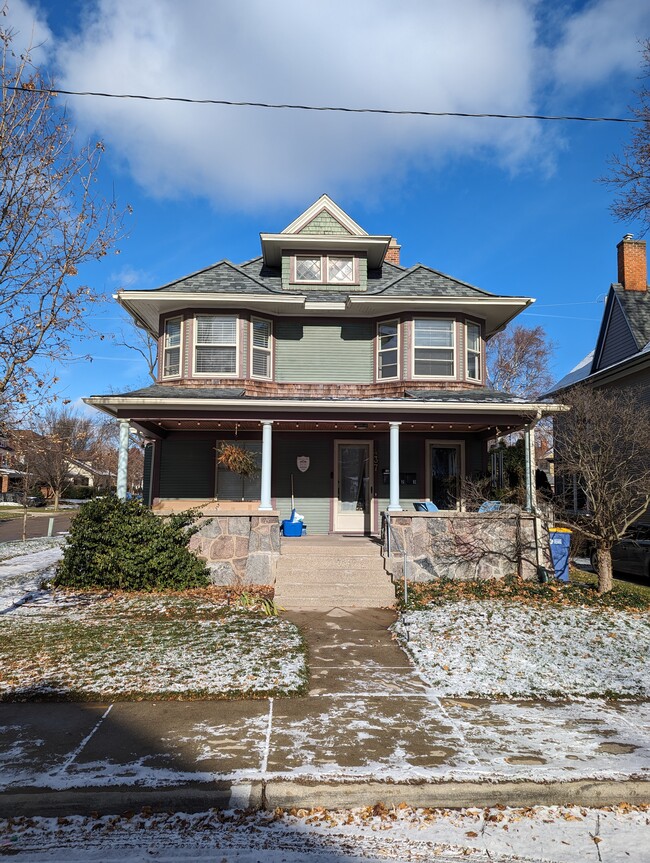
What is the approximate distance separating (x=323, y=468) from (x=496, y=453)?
5894 millimetres

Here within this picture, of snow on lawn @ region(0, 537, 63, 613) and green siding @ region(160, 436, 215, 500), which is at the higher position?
green siding @ region(160, 436, 215, 500)

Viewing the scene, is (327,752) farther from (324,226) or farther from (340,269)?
(324,226)

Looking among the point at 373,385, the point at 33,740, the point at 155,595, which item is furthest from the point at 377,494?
the point at 33,740

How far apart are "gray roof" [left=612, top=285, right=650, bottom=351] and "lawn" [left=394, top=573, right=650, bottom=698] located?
10423 millimetres

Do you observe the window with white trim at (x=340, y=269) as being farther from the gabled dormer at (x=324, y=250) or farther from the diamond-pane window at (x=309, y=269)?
the diamond-pane window at (x=309, y=269)

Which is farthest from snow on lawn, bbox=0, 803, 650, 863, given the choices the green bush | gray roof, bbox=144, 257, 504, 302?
gray roof, bbox=144, 257, 504, 302

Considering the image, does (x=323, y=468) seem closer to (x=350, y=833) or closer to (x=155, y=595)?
(x=155, y=595)

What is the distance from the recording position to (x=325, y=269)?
50.3 ft

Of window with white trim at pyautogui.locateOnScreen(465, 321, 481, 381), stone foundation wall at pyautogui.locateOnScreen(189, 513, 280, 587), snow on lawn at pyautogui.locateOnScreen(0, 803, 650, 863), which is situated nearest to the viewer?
snow on lawn at pyautogui.locateOnScreen(0, 803, 650, 863)

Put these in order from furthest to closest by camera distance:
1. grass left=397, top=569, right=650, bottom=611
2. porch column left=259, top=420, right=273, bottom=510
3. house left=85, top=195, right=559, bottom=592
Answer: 1. house left=85, top=195, right=559, bottom=592
2. porch column left=259, top=420, right=273, bottom=510
3. grass left=397, top=569, right=650, bottom=611

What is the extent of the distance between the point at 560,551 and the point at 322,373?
22.4 ft

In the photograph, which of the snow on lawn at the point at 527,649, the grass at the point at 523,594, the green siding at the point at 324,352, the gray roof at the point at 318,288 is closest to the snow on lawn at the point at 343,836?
the snow on lawn at the point at 527,649

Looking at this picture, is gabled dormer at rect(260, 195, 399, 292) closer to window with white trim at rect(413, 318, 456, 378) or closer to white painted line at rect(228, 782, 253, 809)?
window with white trim at rect(413, 318, 456, 378)

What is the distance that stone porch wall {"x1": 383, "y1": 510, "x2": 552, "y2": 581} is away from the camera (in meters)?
11.1
